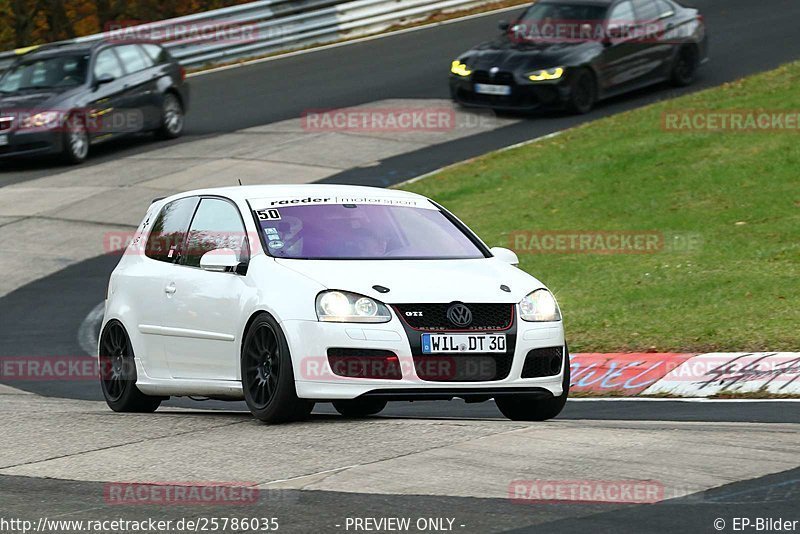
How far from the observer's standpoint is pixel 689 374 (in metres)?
11.2

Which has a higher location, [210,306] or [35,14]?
[210,306]

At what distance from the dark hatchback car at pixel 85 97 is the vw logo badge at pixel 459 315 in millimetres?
14724

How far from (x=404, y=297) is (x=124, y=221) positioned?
11.5 metres

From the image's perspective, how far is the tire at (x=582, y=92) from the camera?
945 inches

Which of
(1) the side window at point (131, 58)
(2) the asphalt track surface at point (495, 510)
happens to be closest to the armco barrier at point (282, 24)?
(1) the side window at point (131, 58)

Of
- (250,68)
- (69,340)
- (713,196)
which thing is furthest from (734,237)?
(250,68)

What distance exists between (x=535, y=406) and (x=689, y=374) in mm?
2116

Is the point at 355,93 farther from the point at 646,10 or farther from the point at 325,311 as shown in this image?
the point at 325,311

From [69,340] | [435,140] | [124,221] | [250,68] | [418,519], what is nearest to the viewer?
[418,519]

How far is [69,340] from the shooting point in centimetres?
1484

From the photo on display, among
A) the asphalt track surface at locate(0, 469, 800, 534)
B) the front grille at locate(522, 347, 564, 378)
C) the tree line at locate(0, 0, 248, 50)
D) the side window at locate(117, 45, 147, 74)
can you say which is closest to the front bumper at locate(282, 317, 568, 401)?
the front grille at locate(522, 347, 564, 378)

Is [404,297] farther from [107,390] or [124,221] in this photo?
[124,221]

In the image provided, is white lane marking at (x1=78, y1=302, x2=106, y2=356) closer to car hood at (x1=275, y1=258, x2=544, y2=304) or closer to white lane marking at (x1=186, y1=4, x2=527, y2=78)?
car hood at (x1=275, y1=258, x2=544, y2=304)

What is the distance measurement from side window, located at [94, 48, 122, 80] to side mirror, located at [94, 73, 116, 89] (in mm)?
44
